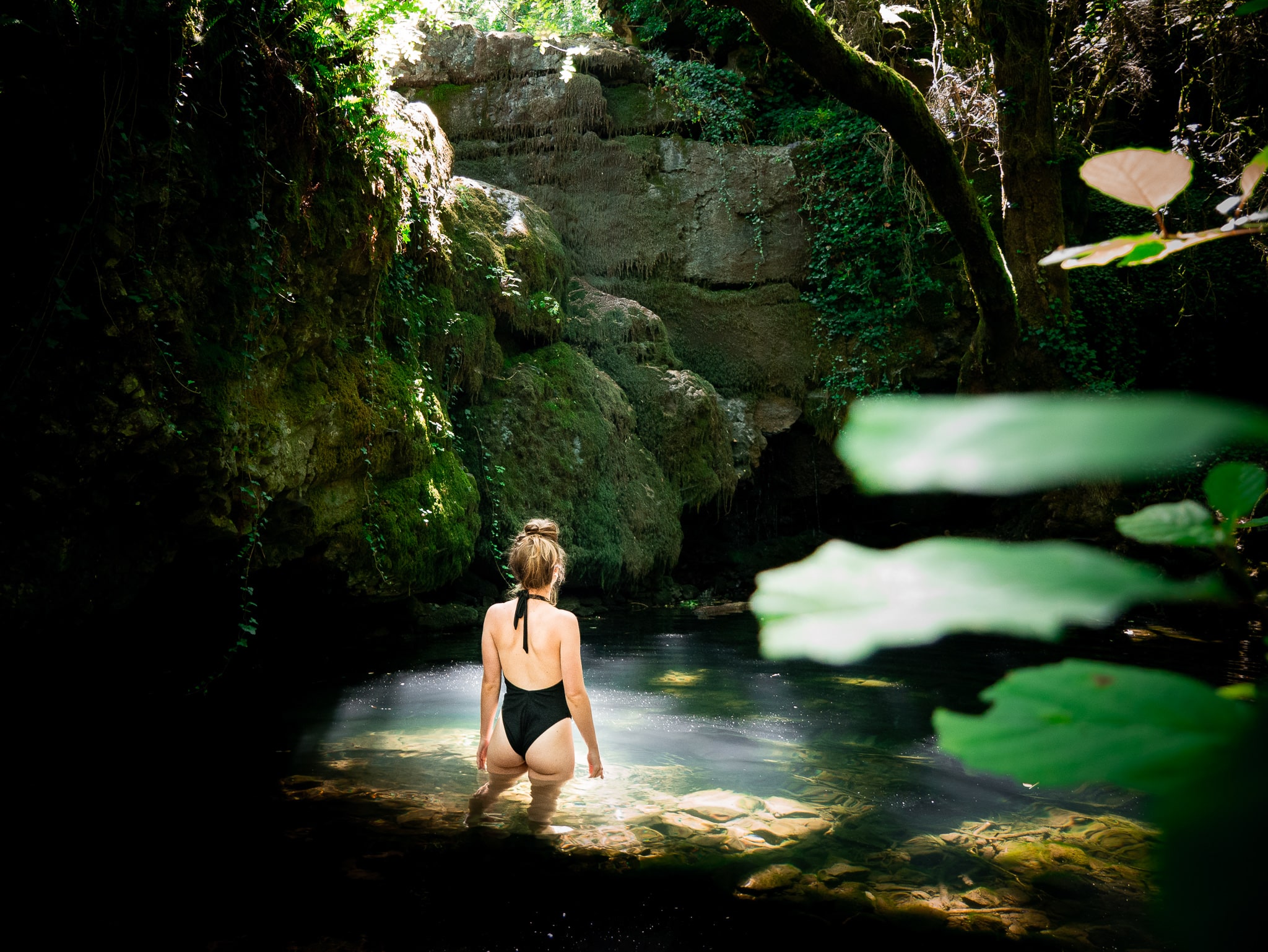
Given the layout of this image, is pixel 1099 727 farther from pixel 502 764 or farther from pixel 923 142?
pixel 923 142

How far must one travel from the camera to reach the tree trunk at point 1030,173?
8898 mm

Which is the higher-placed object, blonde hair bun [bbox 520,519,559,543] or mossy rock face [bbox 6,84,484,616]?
mossy rock face [bbox 6,84,484,616]

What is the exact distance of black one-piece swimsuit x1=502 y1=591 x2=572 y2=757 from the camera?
393 centimetres

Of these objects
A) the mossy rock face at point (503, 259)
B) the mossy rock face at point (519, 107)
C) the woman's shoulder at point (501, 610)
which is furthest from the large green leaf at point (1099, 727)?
the mossy rock face at point (519, 107)

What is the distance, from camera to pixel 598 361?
10.5 metres

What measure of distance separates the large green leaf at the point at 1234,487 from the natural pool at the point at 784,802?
212cm

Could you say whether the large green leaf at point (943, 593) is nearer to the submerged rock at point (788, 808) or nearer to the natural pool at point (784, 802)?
the natural pool at point (784, 802)

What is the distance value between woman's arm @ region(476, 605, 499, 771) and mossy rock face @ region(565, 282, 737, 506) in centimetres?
646

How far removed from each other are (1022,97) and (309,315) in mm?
8900

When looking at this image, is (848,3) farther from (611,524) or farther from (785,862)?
Result: (785,862)

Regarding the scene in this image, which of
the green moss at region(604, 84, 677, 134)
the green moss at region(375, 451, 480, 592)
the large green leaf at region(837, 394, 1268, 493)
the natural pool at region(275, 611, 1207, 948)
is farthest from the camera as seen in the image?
the green moss at region(604, 84, 677, 134)

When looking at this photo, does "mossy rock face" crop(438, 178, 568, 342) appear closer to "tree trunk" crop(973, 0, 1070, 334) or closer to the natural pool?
the natural pool

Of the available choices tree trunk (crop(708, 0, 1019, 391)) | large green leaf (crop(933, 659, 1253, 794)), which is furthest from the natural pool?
tree trunk (crop(708, 0, 1019, 391))

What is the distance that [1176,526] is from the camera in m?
0.53
